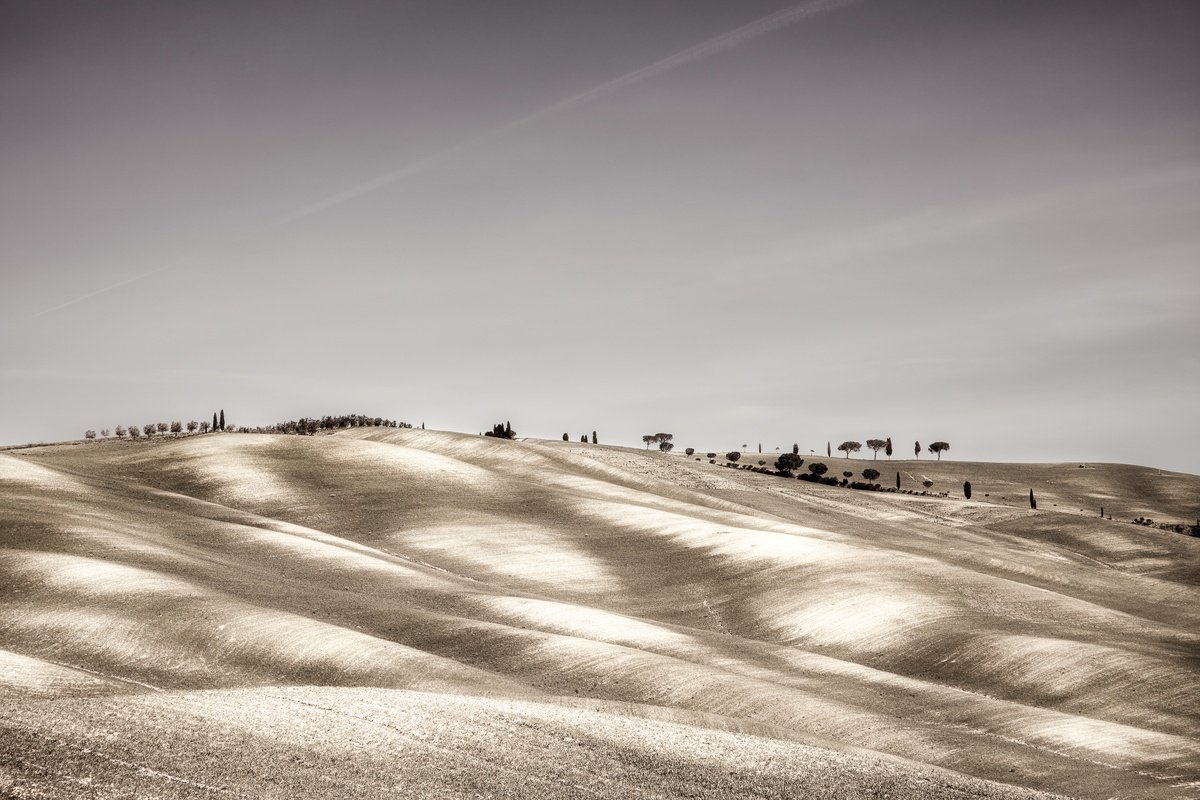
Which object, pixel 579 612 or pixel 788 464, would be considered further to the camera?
pixel 788 464

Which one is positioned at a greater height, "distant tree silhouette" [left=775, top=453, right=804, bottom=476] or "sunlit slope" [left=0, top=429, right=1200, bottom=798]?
"distant tree silhouette" [left=775, top=453, right=804, bottom=476]

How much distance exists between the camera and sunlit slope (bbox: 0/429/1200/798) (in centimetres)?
2641

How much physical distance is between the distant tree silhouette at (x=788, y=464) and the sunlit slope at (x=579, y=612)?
190ft

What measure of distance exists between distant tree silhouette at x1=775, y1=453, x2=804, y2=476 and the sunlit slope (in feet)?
190

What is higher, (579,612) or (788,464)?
(788,464)

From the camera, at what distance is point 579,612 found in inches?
1550

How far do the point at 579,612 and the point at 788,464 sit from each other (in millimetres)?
106704

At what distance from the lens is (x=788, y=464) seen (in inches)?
5600

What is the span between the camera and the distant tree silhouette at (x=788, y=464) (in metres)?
137

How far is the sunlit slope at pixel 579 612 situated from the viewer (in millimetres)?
26406

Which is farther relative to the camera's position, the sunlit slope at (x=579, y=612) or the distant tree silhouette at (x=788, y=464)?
the distant tree silhouette at (x=788, y=464)

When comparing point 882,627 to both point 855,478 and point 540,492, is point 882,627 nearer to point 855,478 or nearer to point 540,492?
point 540,492

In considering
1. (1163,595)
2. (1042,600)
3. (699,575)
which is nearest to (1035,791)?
(1042,600)

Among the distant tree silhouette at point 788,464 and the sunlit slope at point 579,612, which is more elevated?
the distant tree silhouette at point 788,464
